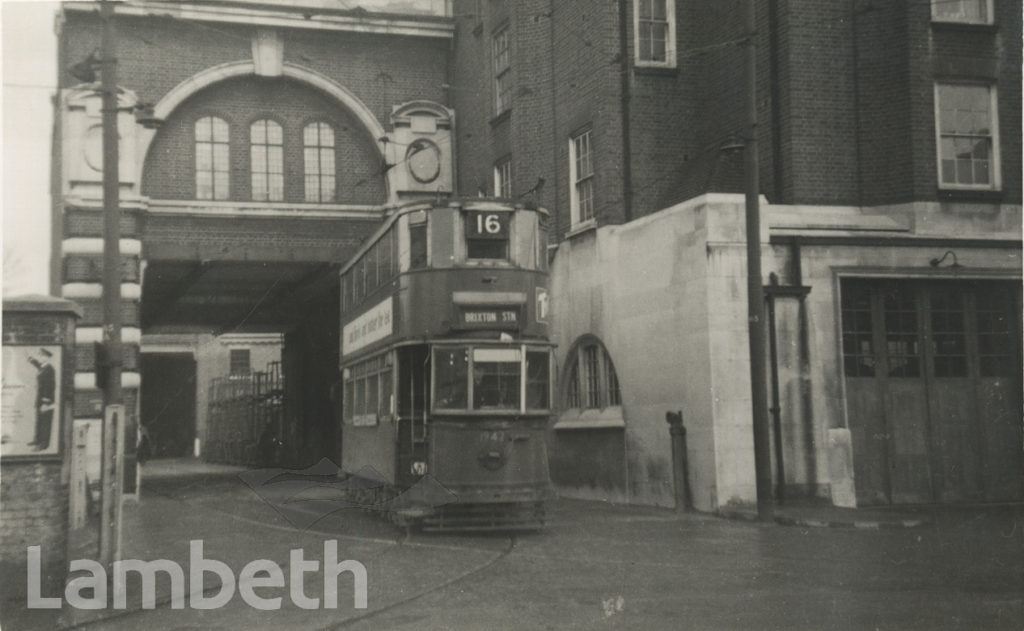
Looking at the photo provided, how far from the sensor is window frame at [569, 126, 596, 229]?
2312 cm

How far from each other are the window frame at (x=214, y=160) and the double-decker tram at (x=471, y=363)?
1229cm

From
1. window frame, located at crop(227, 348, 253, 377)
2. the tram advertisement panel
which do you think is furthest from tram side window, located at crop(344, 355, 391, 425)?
window frame, located at crop(227, 348, 253, 377)

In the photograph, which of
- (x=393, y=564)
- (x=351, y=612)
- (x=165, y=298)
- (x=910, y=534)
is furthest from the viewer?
(x=165, y=298)

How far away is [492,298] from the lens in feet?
53.2

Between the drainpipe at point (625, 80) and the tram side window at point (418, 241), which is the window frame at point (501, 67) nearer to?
the drainpipe at point (625, 80)

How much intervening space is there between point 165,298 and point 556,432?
662 inches

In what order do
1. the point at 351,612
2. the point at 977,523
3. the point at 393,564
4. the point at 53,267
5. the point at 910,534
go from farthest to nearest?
the point at 53,267
the point at 977,523
the point at 910,534
the point at 393,564
the point at 351,612

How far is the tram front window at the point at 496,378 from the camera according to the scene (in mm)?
16031

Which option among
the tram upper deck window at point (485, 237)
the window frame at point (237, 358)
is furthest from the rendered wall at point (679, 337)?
the window frame at point (237, 358)

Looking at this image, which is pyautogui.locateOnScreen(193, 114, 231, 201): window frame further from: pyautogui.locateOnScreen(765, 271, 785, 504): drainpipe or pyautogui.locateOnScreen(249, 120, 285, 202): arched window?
pyautogui.locateOnScreen(765, 271, 785, 504): drainpipe

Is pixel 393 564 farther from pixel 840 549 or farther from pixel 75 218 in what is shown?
pixel 75 218

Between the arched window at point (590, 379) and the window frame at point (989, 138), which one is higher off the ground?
the window frame at point (989, 138)

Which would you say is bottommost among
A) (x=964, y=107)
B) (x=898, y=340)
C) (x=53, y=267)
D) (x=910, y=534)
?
(x=910, y=534)

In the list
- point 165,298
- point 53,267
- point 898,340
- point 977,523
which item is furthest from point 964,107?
point 165,298
